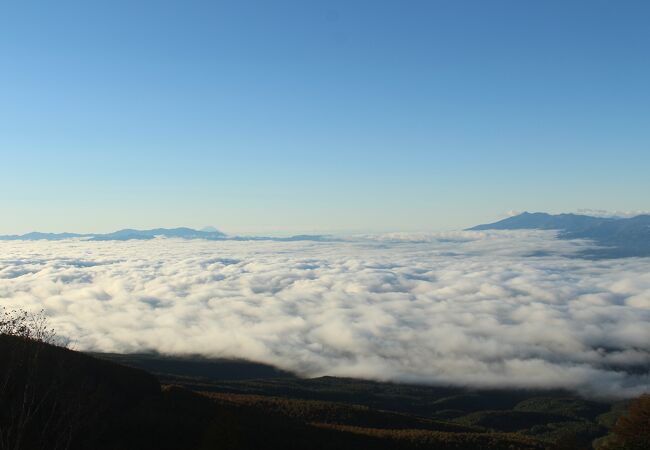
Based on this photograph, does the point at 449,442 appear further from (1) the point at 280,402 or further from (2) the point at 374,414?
(1) the point at 280,402

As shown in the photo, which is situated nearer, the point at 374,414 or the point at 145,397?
the point at 145,397

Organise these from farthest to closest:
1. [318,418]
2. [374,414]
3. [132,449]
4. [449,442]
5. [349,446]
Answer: [374,414] → [318,418] → [449,442] → [349,446] → [132,449]

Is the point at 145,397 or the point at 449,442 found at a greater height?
the point at 145,397

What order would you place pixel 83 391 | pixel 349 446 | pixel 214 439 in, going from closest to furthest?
pixel 214 439 → pixel 83 391 → pixel 349 446

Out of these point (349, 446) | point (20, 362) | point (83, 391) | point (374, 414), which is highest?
point (20, 362)

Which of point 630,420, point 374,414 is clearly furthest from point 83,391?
point 630,420

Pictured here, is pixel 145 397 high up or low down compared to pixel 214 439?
down

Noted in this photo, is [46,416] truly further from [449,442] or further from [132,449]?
[449,442]

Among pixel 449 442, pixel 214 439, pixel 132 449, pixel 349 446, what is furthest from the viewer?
pixel 449 442

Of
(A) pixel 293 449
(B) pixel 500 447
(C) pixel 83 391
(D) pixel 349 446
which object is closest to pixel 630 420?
(B) pixel 500 447
